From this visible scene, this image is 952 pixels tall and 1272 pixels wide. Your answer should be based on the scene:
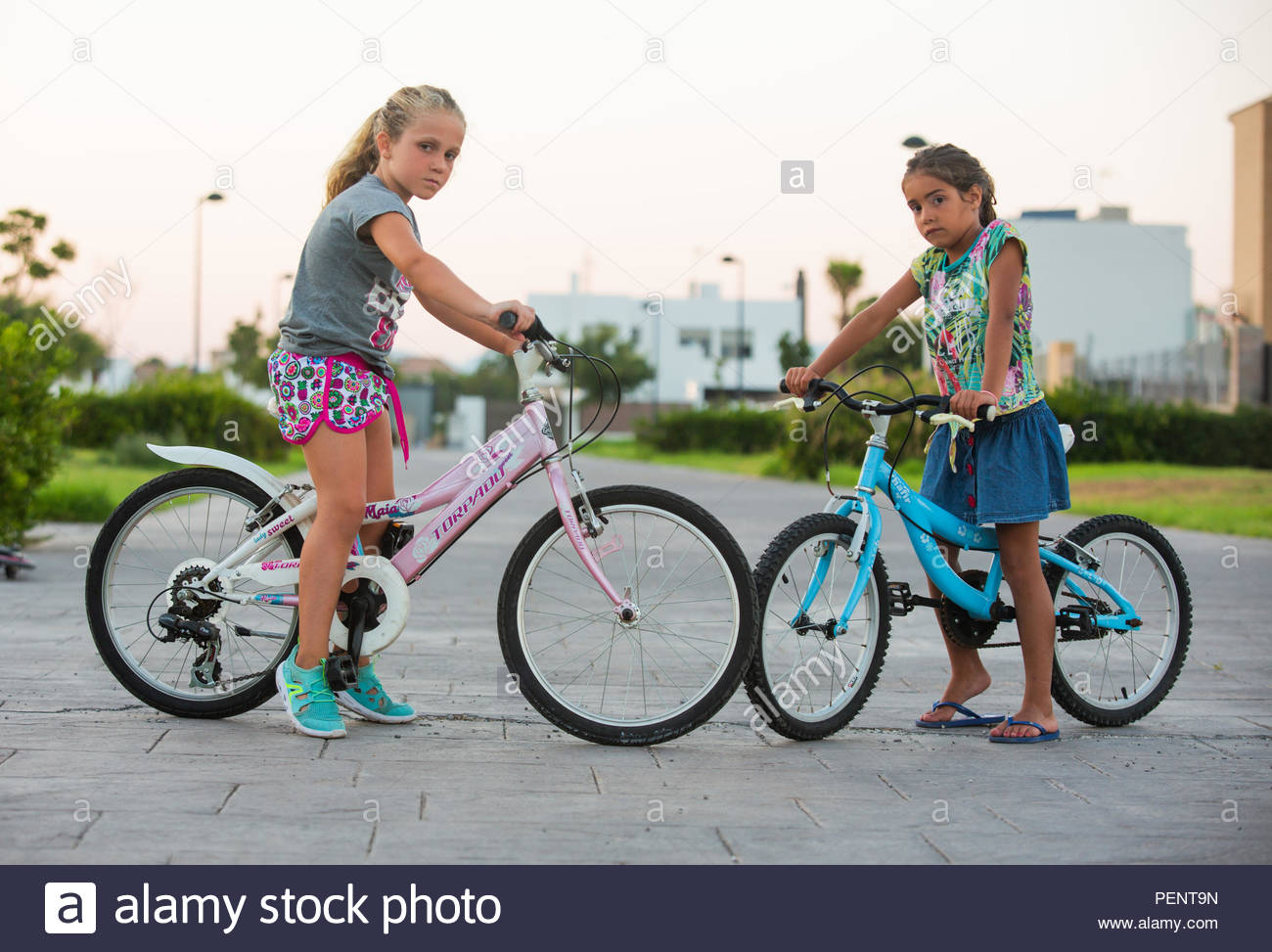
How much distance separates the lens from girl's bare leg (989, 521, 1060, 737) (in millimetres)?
4137

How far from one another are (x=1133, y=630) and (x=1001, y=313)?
1236mm

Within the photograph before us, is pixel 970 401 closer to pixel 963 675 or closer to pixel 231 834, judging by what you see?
pixel 963 675

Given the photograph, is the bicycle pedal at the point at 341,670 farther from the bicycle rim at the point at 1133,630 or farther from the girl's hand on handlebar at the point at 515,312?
the bicycle rim at the point at 1133,630

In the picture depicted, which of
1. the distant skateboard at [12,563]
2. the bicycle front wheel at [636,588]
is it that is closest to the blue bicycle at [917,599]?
the bicycle front wheel at [636,588]

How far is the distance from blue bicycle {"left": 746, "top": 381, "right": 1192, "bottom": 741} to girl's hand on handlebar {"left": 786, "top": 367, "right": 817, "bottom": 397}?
0.03m

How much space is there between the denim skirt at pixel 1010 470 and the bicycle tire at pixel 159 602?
6.79ft

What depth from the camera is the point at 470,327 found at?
13.4 feet

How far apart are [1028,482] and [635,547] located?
48.3 inches

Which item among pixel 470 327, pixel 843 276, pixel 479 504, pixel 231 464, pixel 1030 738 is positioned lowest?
pixel 1030 738

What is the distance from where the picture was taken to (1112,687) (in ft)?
15.0

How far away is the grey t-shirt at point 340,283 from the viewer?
3.73m

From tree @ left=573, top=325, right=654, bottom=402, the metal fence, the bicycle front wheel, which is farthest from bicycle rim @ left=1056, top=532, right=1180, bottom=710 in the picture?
tree @ left=573, top=325, right=654, bottom=402

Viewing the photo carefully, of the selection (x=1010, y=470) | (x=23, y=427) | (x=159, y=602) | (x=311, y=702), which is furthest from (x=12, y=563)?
(x=1010, y=470)

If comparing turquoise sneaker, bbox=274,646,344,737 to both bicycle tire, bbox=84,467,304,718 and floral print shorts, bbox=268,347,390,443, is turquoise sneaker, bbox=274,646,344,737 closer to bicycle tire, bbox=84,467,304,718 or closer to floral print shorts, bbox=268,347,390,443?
bicycle tire, bbox=84,467,304,718
